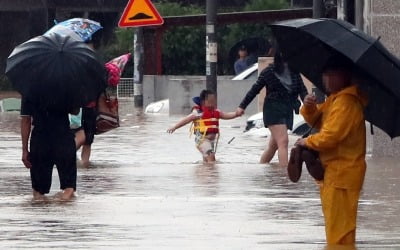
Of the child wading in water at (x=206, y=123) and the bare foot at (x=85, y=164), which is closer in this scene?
the bare foot at (x=85, y=164)

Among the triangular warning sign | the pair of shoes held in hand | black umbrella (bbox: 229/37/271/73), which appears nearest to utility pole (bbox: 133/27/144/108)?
black umbrella (bbox: 229/37/271/73)

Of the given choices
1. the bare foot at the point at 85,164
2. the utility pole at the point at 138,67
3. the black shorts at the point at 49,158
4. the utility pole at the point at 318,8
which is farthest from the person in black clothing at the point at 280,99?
the utility pole at the point at 138,67

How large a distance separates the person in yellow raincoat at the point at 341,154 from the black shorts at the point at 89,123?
7157 mm

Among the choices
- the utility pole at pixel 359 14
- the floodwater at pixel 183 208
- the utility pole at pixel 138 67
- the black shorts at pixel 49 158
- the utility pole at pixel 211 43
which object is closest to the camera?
the floodwater at pixel 183 208

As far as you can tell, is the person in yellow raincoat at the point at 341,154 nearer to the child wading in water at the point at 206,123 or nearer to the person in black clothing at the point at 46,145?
the person in black clothing at the point at 46,145

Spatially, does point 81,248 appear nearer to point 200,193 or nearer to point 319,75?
point 319,75

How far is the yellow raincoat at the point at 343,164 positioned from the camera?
28.7ft

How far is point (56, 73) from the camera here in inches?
476

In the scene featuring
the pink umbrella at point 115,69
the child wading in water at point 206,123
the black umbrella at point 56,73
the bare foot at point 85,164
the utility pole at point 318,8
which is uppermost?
the black umbrella at point 56,73

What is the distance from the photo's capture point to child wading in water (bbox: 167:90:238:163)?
54.2 feet

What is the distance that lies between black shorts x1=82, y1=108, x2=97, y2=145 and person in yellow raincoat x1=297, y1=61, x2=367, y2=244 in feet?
23.5

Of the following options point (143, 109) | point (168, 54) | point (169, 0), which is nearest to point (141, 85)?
point (143, 109)

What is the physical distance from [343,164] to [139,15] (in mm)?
16157

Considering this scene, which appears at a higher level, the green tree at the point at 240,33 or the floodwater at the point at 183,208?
the floodwater at the point at 183,208
